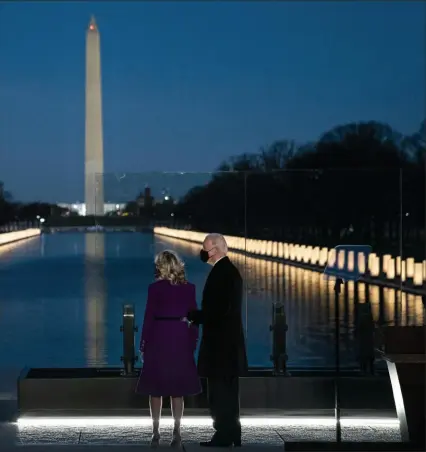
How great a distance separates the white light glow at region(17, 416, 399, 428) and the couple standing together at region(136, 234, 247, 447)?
6.14ft

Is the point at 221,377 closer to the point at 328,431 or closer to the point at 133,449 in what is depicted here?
the point at 133,449

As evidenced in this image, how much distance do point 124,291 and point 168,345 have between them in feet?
18.6

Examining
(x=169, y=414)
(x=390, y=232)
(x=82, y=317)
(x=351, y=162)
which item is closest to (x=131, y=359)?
(x=169, y=414)

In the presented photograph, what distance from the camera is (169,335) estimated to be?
906 cm

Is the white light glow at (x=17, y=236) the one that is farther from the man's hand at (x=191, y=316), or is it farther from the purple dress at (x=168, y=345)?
the man's hand at (x=191, y=316)

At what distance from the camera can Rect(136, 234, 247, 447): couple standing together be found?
8.98 m

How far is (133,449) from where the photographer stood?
9.16 m

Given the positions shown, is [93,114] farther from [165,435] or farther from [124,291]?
[165,435]

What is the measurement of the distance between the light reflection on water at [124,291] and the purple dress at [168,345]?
4799 mm

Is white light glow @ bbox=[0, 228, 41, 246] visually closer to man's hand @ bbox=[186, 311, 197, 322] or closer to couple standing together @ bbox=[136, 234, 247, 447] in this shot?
couple standing together @ bbox=[136, 234, 247, 447]

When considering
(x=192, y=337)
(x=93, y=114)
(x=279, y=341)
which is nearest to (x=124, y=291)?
(x=279, y=341)

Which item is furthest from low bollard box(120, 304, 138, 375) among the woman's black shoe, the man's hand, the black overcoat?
the man's hand

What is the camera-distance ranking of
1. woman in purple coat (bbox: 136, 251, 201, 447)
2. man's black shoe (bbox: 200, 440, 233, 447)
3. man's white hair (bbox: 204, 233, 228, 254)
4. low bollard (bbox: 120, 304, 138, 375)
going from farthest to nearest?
low bollard (bbox: 120, 304, 138, 375) < man's black shoe (bbox: 200, 440, 233, 447) < man's white hair (bbox: 204, 233, 228, 254) < woman in purple coat (bbox: 136, 251, 201, 447)

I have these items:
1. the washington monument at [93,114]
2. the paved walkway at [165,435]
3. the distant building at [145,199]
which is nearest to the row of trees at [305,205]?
the distant building at [145,199]
